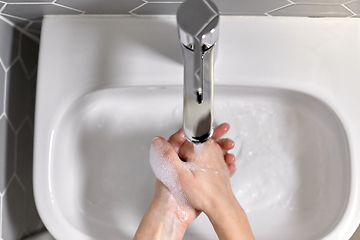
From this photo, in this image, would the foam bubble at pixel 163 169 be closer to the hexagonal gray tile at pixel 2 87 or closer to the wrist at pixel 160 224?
the wrist at pixel 160 224

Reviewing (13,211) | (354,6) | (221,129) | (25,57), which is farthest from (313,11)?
(13,211)

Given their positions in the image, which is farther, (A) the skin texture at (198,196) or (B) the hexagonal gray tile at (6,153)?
(B) the hexagonal gray tile at (6,153)

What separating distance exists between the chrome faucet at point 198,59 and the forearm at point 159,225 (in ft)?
0.68

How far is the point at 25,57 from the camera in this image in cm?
71

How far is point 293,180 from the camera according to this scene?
0.59m

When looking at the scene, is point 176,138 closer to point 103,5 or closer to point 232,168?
point 232,168

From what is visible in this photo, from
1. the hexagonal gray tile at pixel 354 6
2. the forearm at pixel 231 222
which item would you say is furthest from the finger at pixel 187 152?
the hexagonal gray tile at pixel 354 6

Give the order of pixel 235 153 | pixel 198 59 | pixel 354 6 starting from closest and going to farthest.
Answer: pixel 198 59 < pixel 354 6 < pixel 235 153

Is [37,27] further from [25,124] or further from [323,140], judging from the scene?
[323,140]

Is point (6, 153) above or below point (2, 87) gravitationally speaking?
below

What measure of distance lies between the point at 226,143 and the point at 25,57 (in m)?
0.46

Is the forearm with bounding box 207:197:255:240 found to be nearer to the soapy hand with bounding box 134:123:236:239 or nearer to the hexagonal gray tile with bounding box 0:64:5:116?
the soapy hand with bounding box 134:123:236:239

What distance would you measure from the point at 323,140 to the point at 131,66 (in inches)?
13.9

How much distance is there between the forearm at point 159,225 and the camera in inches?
21.8
